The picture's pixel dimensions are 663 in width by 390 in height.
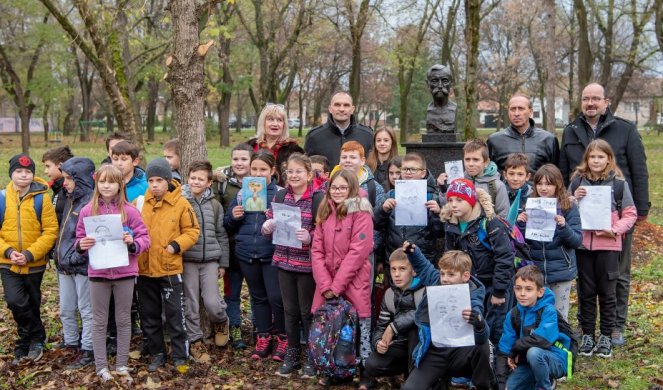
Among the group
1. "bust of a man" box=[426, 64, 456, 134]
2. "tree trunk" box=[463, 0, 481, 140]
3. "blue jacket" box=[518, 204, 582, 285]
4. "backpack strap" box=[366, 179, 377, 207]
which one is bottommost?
"blue jacket" box=[518, 204, 582, 285]

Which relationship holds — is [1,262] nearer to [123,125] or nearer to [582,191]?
[582,191]

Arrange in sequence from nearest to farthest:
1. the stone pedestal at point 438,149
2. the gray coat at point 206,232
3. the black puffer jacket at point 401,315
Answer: the black puffer jacket at point 401,315 → the gray coat at point 206,232 → the stone pedestal at point 438,149

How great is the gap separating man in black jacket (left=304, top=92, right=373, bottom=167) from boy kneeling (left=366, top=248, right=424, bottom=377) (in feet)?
6.52

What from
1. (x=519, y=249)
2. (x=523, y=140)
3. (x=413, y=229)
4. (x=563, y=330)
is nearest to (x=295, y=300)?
(x=413, y=229)

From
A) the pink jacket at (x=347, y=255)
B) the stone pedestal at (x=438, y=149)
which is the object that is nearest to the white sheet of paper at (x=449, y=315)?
the pink jacket at (x=347, y=255)

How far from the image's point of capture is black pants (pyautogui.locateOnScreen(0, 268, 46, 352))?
237 inches

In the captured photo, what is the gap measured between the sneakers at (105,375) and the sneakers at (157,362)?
0.39 m

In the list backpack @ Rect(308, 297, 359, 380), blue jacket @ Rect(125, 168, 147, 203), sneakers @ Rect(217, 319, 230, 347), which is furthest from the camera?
sneakers @ Rect(217, 319, 230, 347)

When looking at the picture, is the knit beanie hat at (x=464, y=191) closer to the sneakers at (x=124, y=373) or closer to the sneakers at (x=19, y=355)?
the sneakers at (x=124, y=373)

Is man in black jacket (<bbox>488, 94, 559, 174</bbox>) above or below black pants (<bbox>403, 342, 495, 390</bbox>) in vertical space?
above

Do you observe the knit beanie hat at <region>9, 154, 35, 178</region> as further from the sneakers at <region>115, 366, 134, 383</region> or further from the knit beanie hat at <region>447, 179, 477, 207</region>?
the knit beanie hat at <region>447, 179, 477, 207</region>

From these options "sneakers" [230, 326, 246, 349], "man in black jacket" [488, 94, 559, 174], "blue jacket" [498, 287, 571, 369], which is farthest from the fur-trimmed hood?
"sneakers" [230, 326, 246, 349]

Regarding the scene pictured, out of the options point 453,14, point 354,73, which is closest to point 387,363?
point 354,73

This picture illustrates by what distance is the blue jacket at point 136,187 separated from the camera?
6.24m
